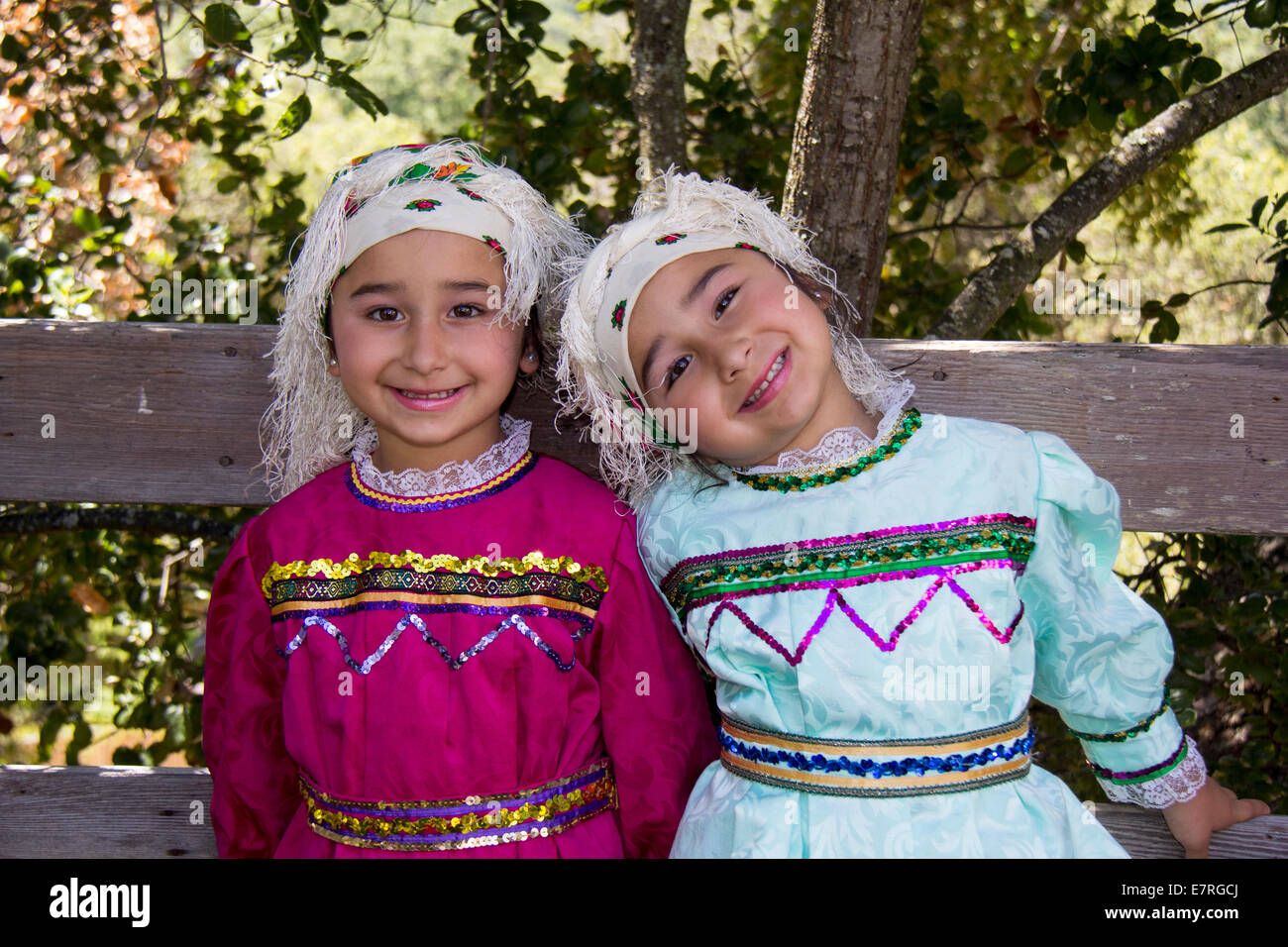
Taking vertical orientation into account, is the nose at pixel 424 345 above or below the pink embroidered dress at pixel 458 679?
above

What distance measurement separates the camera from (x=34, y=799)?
2.12m

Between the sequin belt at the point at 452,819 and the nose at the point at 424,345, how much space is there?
0.64 meters

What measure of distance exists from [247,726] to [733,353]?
3.23ft

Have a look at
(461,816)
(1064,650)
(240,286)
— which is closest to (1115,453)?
(1064,650)

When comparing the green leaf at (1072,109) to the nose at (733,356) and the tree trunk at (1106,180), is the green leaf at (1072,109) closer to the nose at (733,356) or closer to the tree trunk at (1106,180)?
the tree trunk at (1106,180)

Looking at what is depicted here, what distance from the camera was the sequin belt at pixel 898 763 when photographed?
1597 millimetres

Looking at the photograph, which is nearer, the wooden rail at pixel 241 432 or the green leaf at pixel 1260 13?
the wooden rail at pixel 241 432

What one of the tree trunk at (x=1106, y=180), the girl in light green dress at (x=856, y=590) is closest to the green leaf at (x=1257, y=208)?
the tree trunk at (x=1106, y=180)

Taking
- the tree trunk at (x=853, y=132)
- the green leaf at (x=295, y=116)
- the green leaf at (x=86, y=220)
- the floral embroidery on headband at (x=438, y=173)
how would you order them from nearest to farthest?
the floral embroidery on headband at (x=438, y=173)
the tree trunk at (x=853, y=132)
the green leaf at (x=295, y=116)
the green leaf at (x=86, y=220)

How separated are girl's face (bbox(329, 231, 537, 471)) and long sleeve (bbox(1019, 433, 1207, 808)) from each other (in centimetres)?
85

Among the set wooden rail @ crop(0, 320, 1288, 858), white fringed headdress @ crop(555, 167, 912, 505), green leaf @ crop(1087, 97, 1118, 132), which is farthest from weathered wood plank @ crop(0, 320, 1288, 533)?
green leaf @ crop(1087, 97, 1118, 132)

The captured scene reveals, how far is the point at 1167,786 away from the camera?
5.57 feet

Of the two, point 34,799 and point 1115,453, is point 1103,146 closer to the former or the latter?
point 1115,453
